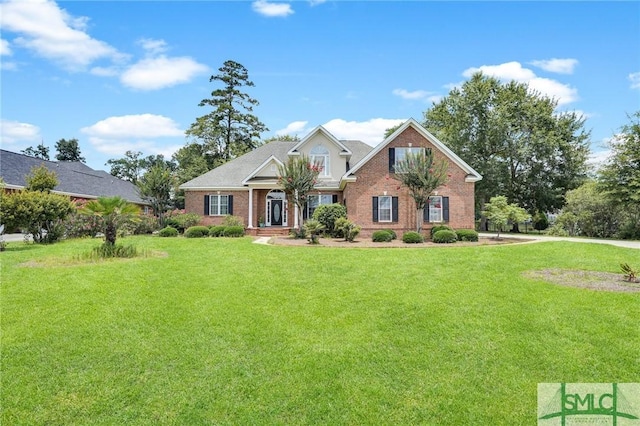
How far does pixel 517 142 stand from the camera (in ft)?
116

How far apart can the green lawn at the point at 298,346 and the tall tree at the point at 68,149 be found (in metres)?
70.7

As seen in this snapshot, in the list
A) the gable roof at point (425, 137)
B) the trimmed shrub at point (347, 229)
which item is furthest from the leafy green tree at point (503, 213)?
the trimmed shrub at point (347, 229)

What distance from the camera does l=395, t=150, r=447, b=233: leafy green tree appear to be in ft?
67.5

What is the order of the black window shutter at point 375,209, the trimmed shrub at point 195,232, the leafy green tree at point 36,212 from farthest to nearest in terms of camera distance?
the black window shutter at point 375,209 < the trimmed shrub at point 195,232 < the leafy green tree at point 36,212

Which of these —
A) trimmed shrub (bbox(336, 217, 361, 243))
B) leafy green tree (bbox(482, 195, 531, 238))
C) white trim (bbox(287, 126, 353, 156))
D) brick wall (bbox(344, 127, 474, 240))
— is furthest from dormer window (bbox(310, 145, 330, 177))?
leafy green tree (bbox(482, 195, 531, 238))

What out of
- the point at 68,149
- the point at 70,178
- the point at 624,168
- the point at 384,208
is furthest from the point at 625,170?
the point at 68,149

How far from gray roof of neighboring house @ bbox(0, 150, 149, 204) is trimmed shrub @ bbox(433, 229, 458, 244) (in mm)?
26779

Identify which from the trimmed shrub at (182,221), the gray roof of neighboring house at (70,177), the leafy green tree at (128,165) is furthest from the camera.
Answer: the leafy green tree at (128,165)

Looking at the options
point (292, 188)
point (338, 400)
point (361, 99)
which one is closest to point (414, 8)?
point (361, 99)

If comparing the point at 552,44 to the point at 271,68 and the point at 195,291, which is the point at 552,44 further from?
the point at 195,291

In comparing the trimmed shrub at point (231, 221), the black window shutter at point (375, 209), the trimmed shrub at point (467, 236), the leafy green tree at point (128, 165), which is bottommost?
the trimmed shrub at point (467, 236)

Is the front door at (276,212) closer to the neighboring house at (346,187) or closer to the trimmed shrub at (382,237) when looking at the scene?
the neighboring house at (346,187)

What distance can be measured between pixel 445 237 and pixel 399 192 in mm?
4502

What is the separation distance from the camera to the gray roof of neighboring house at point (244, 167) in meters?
26.9
